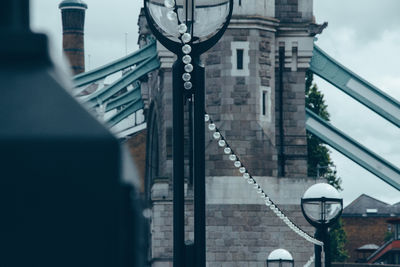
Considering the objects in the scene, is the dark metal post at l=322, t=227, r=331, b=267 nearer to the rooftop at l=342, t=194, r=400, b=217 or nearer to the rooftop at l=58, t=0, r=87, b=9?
the rooftop at l=58, t=0, r=87, b=9

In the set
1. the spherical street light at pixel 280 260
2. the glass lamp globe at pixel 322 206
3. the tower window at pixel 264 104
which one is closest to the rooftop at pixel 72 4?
the tower window at pixel 264 104

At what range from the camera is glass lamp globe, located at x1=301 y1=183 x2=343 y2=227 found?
12.3 m

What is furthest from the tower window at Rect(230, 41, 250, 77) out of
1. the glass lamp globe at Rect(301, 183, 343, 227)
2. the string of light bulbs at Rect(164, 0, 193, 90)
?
the string of light bulbs at Rect(164, 0, 193, 90)

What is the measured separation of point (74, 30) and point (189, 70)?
58.4 metres

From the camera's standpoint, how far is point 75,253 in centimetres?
108

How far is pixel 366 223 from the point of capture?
87.0 m

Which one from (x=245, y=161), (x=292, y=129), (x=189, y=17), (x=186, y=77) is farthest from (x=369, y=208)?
(x=186, y=77)

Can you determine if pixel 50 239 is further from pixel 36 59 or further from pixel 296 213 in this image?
pixel 296 213

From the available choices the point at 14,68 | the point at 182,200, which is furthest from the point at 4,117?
the point at 182,200

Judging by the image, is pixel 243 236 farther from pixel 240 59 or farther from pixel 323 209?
pixel 323 209

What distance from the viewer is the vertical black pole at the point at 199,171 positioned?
5.97m

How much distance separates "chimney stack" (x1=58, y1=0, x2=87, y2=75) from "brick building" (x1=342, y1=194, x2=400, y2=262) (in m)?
25.9

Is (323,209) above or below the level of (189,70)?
below

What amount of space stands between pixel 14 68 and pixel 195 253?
15.9 ft
